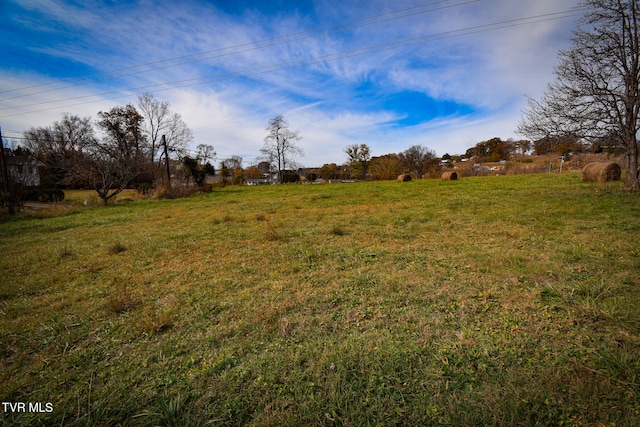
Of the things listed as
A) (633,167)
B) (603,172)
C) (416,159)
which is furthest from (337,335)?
(416,159)

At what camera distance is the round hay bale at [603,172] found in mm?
14555

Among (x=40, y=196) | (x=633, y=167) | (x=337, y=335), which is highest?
(x=40, y=196)

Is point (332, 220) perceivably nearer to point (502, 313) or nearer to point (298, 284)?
point (298, 284)

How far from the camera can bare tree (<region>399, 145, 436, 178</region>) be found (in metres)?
49.4

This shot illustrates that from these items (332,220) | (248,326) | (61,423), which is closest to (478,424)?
(248,326)

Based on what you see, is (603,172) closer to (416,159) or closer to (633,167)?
(633,167)

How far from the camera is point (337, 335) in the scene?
2385 mm

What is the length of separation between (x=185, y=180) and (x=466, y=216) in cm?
3331

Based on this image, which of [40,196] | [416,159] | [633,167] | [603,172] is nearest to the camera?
[633,167]

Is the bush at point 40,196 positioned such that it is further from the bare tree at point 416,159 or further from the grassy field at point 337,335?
the bare tree at point 416,159

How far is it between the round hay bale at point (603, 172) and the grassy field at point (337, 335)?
1437cm

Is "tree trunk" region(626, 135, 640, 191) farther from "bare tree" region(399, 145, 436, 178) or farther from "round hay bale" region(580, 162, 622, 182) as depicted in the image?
"bare tree" region(399, 145, 436, 178)

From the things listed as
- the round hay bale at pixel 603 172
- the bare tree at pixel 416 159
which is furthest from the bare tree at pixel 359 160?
the round hay bale at pixel 603 172

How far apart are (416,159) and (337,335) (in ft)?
178
